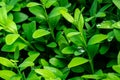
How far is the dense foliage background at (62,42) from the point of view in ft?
3.95

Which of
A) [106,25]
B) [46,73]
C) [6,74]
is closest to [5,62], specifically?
[6,74]

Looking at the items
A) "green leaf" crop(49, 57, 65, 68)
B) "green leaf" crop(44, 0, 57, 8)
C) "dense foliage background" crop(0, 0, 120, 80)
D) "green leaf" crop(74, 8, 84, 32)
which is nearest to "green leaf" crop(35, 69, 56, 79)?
"dense foliage background" crop(0, 0, 120, 80)

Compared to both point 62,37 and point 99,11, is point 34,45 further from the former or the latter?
point 99,11

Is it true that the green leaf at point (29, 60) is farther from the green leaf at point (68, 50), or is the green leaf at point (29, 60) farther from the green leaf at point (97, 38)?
the green leaf at point (97, 38)

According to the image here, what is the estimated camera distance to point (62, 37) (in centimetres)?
133

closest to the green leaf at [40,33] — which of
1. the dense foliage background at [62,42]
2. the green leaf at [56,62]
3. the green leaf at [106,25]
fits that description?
the dense foliage background at [62,42]

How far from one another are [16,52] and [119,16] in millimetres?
473

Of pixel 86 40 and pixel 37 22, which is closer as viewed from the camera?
pixel 86 40

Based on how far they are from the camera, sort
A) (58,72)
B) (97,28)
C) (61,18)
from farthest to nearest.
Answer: (61,18) → (97,28) → (58,72)

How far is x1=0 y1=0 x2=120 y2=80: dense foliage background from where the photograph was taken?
1.20 metres

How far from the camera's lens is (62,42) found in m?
1.31

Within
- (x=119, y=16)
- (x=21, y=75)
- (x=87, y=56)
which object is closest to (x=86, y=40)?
(x=87, y=56)

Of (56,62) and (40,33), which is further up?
(40,33)

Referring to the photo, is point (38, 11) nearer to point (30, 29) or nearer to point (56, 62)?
point (30, 29)
